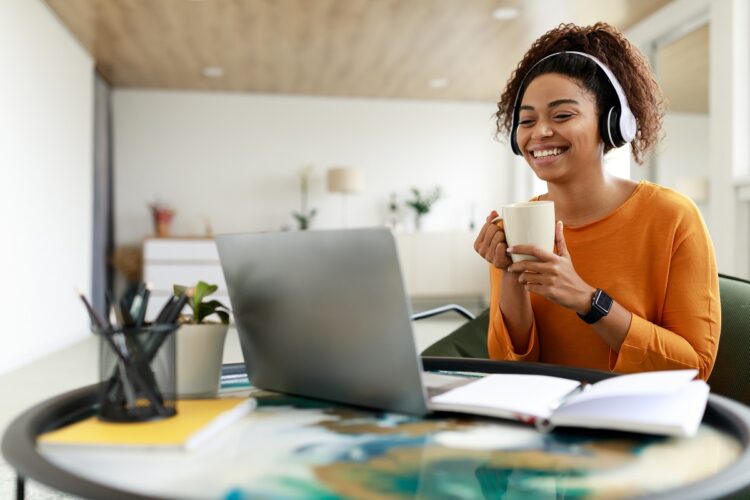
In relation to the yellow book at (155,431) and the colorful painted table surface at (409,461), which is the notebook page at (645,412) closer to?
the colorful painted table surface at (409,461)

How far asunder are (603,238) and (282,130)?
705 cm

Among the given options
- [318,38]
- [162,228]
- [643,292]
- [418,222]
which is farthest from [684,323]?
[418,222]

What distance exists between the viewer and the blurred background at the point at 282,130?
449 centimetres

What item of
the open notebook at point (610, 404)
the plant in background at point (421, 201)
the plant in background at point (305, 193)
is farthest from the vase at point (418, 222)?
the open notebook at point (610, 404)

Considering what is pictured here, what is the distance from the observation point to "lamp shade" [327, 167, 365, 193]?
7.66 metres

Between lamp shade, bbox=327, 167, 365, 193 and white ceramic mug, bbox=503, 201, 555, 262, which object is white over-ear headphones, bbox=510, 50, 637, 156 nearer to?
white ceramic mug, bbox=503, 201, 555, 262

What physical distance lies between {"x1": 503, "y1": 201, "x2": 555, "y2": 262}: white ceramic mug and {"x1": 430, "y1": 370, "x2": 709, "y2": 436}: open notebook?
10.0 inches

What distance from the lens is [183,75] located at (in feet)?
23.3

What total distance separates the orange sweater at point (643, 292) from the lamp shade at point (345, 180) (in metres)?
6.38

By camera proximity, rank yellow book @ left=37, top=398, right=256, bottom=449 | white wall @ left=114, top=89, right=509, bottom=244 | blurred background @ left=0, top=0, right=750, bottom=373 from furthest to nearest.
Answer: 1. white wall @ left=114, top=89, right=509, bottom=244
2. blurred background @ left=0, top=0, right=750, bottom=373
3. yellow book @ left=37, top=398, right=256, bottom=449

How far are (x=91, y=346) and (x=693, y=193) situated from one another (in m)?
4.65

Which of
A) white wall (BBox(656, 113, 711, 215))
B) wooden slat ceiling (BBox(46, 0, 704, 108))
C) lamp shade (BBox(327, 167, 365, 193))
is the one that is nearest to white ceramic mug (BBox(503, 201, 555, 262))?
A: white wall (BBox(656, 113, 711, 215))

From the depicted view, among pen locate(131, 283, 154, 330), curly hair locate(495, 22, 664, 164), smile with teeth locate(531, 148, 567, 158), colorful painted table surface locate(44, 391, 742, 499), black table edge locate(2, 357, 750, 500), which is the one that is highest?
curly hair locate(495, 22, 664, 164)

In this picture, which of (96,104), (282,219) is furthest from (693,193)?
(96,104)
